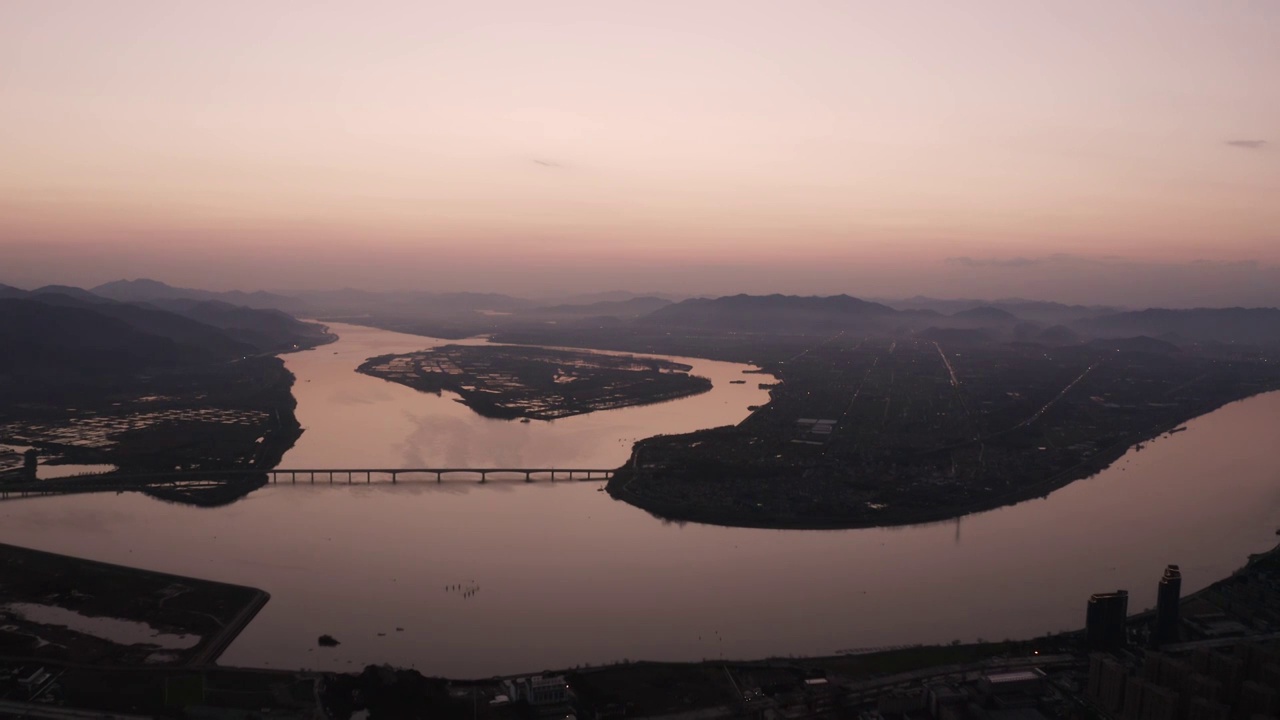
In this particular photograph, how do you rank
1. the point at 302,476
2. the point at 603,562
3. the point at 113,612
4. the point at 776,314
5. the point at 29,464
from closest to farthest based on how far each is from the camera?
the point at 113,612 → the point at 603,562 → the point at 29,464 → the point at 302,476 → the point at 776,314

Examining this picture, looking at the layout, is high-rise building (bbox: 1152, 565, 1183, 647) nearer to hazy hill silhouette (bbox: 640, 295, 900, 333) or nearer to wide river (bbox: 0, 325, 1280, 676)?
wide river (bbox: 0, 325, 1280, 676)

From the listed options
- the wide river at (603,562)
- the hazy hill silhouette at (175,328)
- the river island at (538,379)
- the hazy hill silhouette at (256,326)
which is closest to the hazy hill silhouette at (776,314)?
the hazy hill silhouette at (256,326)

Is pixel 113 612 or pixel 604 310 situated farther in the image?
pixel 604 310

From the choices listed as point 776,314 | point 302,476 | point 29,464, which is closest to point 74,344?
point 29,464

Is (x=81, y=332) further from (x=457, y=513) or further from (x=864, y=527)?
(x=864, y=527)

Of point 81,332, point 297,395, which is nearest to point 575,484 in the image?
point 297,395

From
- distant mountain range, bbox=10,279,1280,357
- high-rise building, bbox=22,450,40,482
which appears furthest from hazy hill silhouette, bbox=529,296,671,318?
high-rise building, bbox=22,450,40,482

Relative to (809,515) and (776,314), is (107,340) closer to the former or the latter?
(809,515)

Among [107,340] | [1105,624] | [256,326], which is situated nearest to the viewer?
[1105,624]
